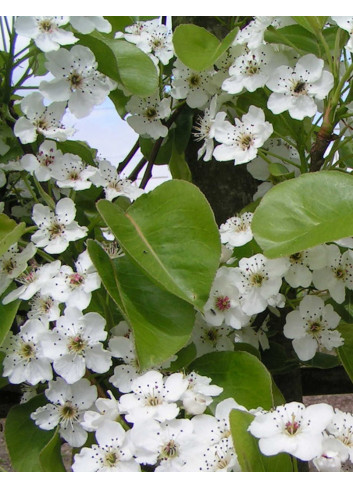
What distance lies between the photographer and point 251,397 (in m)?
0.67

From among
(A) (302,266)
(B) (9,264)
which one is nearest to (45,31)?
(B) (9,264)

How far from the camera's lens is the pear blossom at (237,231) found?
76 centimetres

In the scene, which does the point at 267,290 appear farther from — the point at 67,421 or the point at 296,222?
the point at 67,421

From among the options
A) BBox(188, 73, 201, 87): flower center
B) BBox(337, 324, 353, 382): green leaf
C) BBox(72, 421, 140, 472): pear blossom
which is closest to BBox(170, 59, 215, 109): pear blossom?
BBox(188, 73, 201, 87): flower center

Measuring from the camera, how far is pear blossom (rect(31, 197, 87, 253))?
29.6 inches

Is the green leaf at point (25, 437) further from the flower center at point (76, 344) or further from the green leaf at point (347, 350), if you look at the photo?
the green leaf at point (347, 350)

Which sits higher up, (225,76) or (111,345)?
(225,76)

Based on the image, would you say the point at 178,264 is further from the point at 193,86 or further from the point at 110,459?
the point at 193,86

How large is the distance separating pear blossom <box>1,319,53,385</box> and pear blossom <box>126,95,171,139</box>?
29 centimetres

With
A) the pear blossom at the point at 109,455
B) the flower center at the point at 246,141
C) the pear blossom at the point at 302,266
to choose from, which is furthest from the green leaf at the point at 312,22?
the pear blossom at the point at 109,455

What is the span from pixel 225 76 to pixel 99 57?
148 mm

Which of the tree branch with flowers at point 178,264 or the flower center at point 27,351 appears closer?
the tree branch with flowers at point 178,264

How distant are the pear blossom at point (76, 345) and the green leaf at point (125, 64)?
254mm
